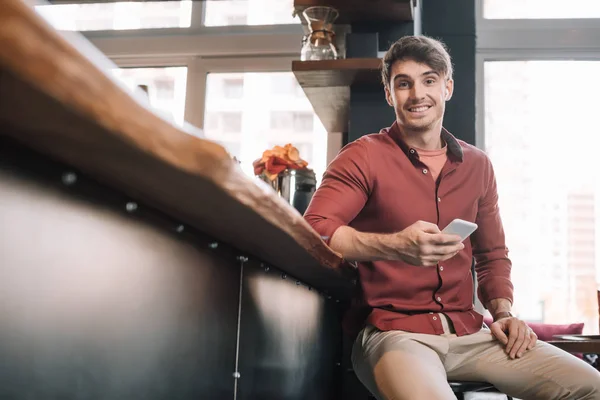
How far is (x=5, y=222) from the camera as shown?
0.60 meters

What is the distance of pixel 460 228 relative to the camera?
1.36 metres

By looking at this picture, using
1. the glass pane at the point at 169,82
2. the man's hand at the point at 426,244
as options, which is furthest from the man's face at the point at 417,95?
the glass pane at the point at 169,82

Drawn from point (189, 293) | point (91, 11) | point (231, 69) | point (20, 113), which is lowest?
point (189, 293)

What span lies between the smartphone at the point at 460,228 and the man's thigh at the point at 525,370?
0.42 m

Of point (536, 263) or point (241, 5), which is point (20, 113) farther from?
point (241, 5)

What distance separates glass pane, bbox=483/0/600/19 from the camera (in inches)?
163

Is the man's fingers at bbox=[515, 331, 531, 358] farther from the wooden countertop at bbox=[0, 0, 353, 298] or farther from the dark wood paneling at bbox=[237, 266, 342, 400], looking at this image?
the wooden countertop at bbox=[0, 0, 353, 298]

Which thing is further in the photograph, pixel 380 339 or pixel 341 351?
pixel 341 351

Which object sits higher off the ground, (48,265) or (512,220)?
(512,220)

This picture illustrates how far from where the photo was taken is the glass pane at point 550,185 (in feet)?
13.3

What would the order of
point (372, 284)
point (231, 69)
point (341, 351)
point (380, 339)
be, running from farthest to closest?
point (231, 69) → point (341, 351) → point (372, 284) → point (380, 339)

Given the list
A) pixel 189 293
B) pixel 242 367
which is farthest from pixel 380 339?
pixel 189 293

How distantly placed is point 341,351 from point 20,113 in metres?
2.13

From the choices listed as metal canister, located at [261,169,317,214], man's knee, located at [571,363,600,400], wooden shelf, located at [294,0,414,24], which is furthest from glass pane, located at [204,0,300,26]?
man's knee, located at [571,363,600,400]
